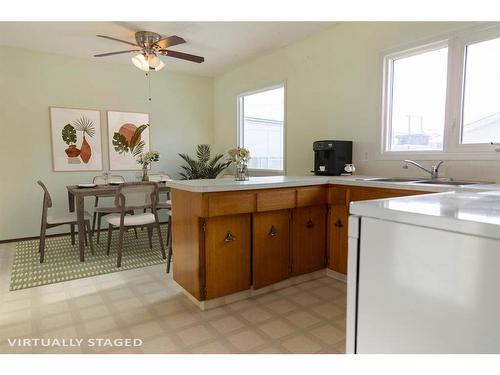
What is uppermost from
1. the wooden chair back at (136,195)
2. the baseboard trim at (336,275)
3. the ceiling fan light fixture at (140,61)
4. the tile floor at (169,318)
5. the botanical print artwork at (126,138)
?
the ceiling fan light fixture at (140,61)

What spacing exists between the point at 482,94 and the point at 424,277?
240cm

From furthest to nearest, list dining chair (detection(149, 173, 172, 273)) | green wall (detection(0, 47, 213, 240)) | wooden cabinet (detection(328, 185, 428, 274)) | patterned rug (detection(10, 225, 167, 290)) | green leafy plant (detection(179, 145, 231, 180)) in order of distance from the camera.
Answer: green leafy plant (detection(179, 145, 231, 180)), green wall (detection(0, 47, 213, 240)), dining chair (detection(149, 173, 172, 273)), patterned rug (detection(10, 225, 167, 290)), wooden cabinet (detection(328, 185, 428, 274))

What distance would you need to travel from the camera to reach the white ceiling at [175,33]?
3.53m

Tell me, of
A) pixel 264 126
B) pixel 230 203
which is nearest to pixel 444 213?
pixel 230 203

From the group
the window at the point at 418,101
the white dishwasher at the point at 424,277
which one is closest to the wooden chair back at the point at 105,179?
the window at the point at 418,101

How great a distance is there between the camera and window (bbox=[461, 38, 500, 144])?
2.49 metres

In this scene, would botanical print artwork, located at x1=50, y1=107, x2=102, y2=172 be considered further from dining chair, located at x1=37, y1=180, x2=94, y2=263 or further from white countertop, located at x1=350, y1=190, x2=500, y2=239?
white countertop, located at x1=350, y1=190, x2=500, y2=239

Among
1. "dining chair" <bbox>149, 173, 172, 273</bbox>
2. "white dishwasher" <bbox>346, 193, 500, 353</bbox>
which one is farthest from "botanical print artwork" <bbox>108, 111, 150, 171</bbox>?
"white dishwasher" <bbox>346, 193, 500, 353</bbox>

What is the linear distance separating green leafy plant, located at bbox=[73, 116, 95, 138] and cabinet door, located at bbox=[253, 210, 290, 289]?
11.1 ft

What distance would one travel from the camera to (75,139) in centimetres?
462

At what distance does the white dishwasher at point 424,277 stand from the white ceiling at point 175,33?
3.19m

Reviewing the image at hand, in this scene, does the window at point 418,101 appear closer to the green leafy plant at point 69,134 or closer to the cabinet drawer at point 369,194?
the cabinet drawer at point 369,194
